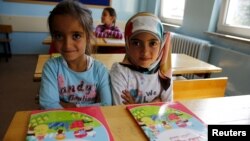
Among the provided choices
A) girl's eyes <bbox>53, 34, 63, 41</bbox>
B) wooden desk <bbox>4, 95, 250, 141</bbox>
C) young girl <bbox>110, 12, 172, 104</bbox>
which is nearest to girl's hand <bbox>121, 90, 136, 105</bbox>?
young girl <bbox>110, 12, 172, 104</bbox>

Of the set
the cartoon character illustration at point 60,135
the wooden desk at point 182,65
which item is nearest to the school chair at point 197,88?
the wooden desk at point 182,65

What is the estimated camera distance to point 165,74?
109 centimetres

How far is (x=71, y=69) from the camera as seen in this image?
3.31 feet

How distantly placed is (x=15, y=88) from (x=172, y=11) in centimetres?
313

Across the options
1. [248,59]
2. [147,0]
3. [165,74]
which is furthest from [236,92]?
[147,0]

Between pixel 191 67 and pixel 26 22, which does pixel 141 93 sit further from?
pixel 26 22

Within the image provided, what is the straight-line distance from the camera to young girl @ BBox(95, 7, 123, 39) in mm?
2906

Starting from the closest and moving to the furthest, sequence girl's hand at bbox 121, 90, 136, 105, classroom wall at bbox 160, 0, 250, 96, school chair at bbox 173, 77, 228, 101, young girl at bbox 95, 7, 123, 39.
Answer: girl's hand at bbox 121, 90, 136, 105 → school chair at bbox 173, 77, 228, 101 → classroom wall at bbox 160, 0, 250, 96 → young girl at bbox 95, 7, 123, 39

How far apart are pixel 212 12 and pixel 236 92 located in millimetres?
1133

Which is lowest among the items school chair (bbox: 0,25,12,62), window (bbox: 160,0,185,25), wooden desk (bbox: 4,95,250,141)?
school chair (bbox: 0,25,12,62)

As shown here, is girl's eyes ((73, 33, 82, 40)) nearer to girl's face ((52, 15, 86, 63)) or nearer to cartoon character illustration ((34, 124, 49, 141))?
girl's face ((52, 15, 86, 63))

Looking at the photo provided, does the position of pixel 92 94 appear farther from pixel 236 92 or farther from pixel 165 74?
pixel 236 92

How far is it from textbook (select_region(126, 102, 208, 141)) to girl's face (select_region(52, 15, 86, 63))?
1.24ft

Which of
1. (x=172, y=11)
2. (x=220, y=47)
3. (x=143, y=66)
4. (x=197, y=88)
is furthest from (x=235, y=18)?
(x=143, y=66)
